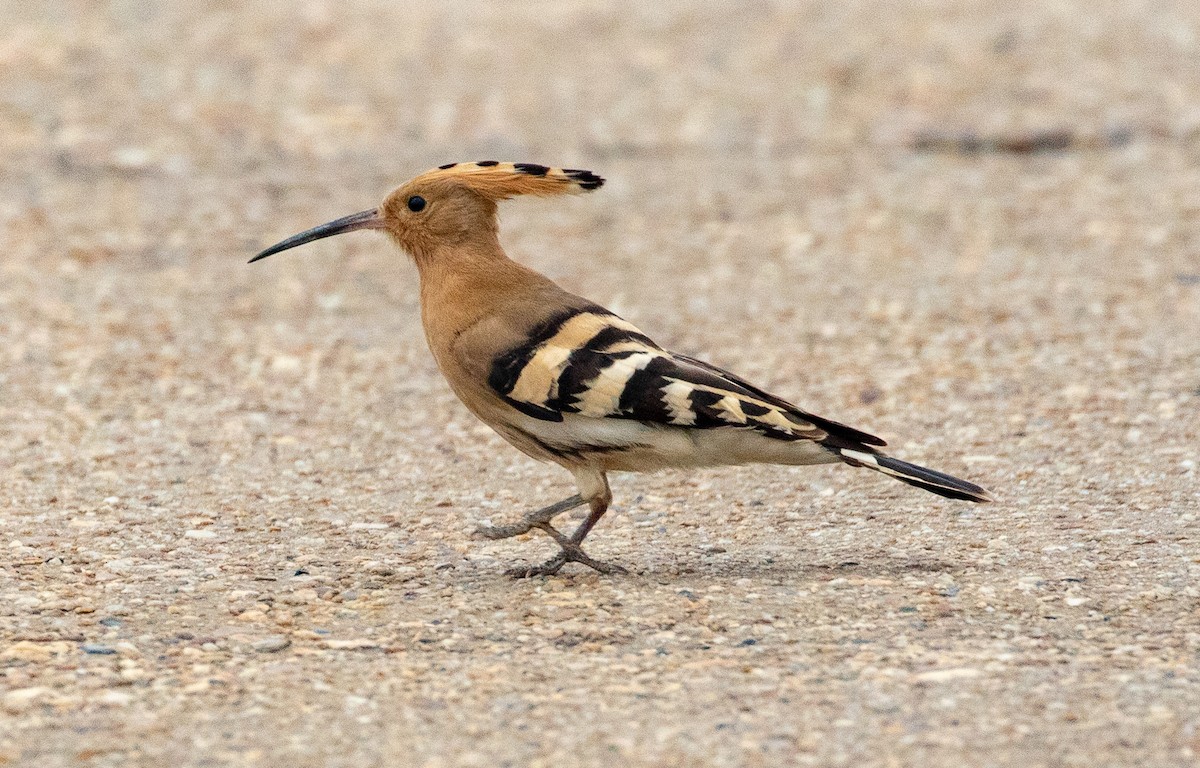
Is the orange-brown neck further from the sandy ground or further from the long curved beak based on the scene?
the sandy ground

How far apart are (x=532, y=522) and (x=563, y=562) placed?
0.16 meters

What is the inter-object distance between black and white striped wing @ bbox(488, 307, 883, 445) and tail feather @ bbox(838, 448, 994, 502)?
2.0 inches

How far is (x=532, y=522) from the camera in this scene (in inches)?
193

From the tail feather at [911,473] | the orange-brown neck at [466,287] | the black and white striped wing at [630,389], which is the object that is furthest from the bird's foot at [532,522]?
the tail feather at [911,473]

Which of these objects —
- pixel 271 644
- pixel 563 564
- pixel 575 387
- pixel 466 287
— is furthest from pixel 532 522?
pixel 271 644

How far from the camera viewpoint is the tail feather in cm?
471

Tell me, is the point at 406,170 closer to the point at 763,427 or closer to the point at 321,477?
the point at 321,477

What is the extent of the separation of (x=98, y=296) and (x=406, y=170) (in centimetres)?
264

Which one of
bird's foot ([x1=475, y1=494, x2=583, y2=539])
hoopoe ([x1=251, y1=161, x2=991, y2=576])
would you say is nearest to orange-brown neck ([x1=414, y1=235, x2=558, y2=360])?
hoopoe ([x1=251, y1=161, x2=991, y2=576])

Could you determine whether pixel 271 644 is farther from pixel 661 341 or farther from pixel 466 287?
pixel 661 341

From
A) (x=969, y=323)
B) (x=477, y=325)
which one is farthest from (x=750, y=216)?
(x=477, y=325)

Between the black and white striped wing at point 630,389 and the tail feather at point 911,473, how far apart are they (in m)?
0.05

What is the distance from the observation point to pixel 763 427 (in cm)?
461

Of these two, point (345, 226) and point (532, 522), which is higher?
point (345, 226)
